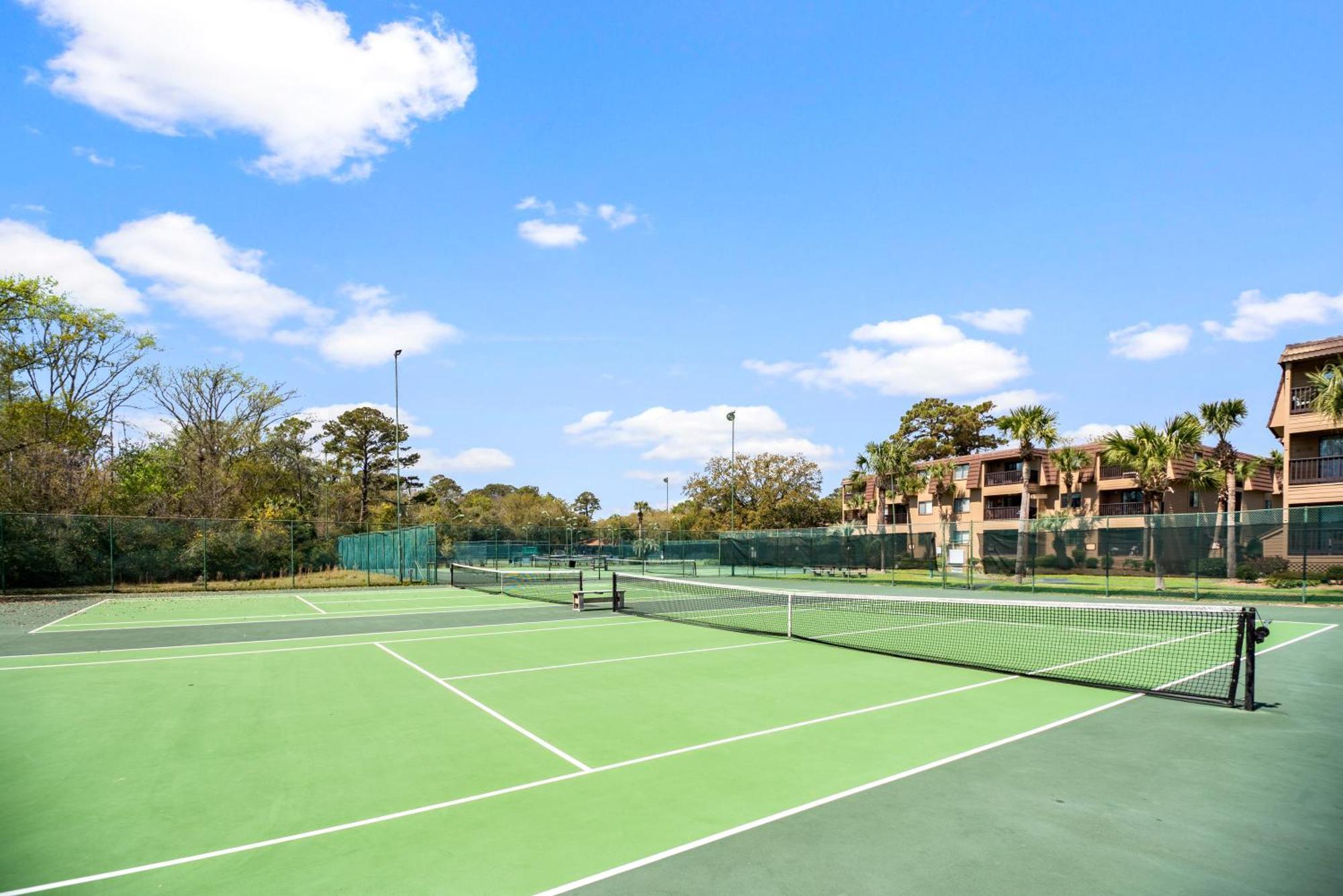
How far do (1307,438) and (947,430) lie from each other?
32.0 metres

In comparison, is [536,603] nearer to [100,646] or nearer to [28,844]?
[100,646]

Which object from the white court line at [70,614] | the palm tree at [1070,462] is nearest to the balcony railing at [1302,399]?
the palm tree at [1070,462]

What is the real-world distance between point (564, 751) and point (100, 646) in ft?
36.6

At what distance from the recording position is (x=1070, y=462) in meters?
44.9

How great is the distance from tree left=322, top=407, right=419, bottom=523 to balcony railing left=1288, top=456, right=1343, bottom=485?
5919 cm

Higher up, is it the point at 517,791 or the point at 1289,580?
the point at 517,791

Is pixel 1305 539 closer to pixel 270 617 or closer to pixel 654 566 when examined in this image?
pixel 654 566

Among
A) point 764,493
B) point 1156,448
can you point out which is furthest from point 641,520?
point 1156,448

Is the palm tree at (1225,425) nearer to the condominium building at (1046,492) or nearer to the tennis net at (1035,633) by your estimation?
the condominium building at (1046,492)

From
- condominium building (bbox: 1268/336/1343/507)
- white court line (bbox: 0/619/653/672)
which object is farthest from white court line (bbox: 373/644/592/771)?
condominium building (bbox: 1268/336/1343/507)

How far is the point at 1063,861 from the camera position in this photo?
14.5 feet

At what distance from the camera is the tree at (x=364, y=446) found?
61906mm

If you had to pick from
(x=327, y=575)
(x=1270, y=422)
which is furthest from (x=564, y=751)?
Result: (x=1270, y=422)

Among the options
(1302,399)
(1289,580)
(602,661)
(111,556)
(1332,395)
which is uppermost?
(1302,399)
